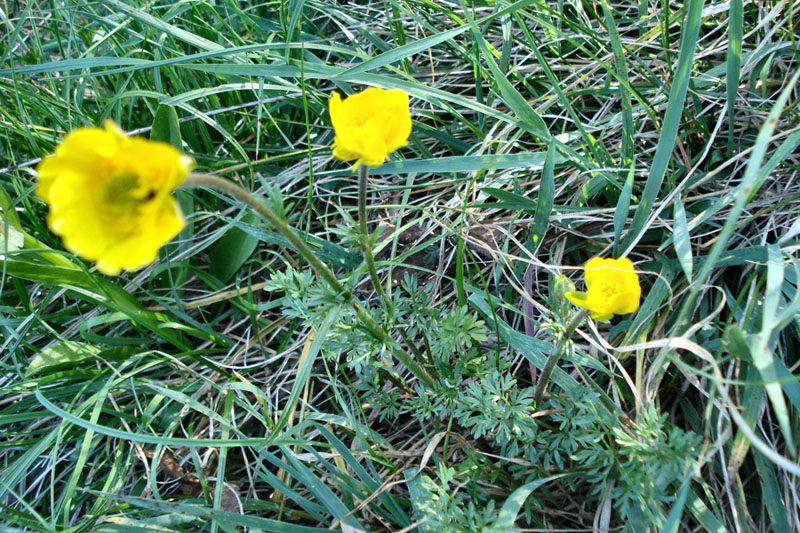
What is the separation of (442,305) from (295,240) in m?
0.97

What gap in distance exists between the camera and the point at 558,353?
4.93 feet

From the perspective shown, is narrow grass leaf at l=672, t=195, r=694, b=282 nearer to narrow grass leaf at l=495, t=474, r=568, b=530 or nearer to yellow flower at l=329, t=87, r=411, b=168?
narrow grass leaf at l=495, t=474, r=568, b=530

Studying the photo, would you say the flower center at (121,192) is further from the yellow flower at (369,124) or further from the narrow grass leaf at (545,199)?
the narrow grass leaf at (545,199)

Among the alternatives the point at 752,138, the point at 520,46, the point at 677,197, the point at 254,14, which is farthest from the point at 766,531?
the point at 254,14

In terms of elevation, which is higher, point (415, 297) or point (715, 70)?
point (715, 70)

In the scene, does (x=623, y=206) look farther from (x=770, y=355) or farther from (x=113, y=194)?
(x=113, y=194)

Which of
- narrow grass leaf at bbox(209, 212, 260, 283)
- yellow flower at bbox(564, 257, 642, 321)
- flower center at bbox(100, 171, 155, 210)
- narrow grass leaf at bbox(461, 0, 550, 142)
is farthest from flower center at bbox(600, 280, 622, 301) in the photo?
narrow grass leaf at bbox(209, 212, 260, 283)

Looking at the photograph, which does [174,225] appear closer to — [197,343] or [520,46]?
[197,343]

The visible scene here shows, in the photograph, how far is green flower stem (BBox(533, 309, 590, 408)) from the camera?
1396 millimetres

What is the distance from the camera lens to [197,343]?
2.40 meters

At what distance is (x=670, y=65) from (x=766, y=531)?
60.4 inches

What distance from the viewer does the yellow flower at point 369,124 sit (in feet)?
3.83

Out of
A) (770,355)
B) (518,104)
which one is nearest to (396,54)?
(518,104)

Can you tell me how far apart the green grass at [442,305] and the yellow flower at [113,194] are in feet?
0.89
